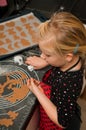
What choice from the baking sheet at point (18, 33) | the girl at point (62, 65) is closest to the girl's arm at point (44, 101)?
the girl at point (62, 65)

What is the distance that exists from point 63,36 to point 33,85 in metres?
0.22

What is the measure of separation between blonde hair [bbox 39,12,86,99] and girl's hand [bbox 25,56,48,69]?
0.21 m

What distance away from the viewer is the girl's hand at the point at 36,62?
993mm

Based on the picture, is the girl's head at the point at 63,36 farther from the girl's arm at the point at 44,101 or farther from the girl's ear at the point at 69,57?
the girl's arm at the point at 44,101

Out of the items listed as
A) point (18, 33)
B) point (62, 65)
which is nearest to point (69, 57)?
point (62, 65)

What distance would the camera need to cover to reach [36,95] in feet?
2.81

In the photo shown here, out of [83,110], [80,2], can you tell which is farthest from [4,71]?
[83,110]

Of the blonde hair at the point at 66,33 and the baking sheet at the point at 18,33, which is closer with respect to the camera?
the blonde hair at the point at 66,33

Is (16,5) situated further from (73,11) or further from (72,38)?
(72,38)

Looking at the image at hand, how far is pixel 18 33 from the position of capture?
115 centimetres

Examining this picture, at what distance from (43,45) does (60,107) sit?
→ 220mm

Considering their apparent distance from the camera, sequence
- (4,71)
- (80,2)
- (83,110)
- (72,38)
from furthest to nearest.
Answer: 1. (83,110)
2. (80,2)
3. (4,71)
4. (72,38)

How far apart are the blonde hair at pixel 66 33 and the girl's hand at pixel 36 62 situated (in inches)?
8.3

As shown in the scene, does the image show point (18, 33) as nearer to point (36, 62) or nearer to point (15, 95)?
point (36, 62)
